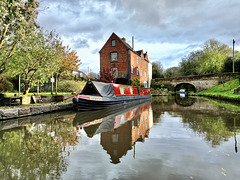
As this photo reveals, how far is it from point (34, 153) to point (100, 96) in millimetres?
7195

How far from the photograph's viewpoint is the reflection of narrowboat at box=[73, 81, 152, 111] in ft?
31.5

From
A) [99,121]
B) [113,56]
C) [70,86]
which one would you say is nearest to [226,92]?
[113,56]

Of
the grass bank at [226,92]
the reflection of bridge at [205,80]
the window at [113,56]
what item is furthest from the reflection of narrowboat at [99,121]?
the reflection of bridge at [205,80]

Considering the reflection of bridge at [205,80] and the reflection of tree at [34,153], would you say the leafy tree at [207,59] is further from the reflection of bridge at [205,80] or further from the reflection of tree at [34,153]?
the reflection of tree at [34,153]

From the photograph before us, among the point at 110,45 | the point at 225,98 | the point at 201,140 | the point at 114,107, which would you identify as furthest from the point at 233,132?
the point at 110,45

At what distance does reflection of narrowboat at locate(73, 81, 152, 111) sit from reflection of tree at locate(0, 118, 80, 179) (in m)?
4.59

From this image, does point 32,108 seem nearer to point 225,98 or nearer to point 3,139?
point 3,139

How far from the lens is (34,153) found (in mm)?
3254

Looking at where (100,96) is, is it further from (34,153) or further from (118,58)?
(118,58)

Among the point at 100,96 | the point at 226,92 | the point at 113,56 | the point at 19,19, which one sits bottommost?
the point at 100,96

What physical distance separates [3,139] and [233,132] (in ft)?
21.9

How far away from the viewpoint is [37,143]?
3885mm

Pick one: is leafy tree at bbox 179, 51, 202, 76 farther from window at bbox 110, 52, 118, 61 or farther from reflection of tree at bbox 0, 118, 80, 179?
reflection of tree at bbox 0, 118, 80, 179

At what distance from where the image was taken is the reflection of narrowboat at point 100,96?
9594 mm
